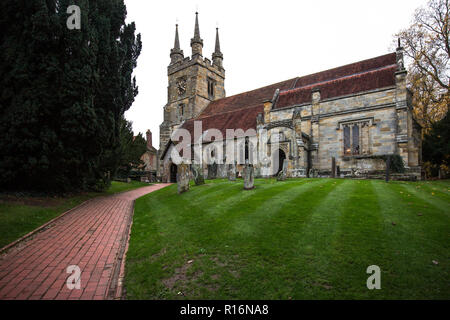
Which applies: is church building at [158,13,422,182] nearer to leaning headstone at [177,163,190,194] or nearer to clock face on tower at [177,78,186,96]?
leaning headstone at [177,163,190,194]

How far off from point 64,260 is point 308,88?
2387 cm

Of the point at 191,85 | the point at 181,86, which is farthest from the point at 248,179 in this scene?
the point at 181,86

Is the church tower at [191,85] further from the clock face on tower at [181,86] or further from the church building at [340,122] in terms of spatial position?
the church building at [340,122]

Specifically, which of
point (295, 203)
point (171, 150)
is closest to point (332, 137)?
point (295, 203)

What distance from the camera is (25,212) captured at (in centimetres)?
753

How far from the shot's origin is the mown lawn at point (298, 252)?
3.06 m

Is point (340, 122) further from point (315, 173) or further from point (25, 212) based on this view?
point (25, 212)

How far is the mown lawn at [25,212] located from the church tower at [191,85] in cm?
2516

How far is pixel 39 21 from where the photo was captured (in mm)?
8977

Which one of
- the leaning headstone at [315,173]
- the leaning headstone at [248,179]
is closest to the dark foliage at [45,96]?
the leaning headstone at [248,179]

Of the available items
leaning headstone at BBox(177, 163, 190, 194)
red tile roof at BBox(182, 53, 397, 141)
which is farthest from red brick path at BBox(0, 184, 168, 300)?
red tile roof at BBox(182, 53, 397, 141)

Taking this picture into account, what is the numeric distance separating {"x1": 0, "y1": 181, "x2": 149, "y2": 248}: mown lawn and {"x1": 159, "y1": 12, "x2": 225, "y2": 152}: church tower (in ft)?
82.6
